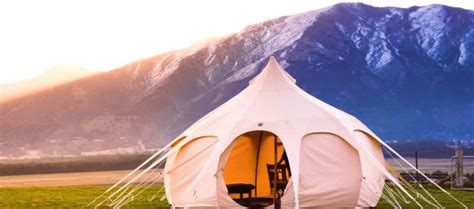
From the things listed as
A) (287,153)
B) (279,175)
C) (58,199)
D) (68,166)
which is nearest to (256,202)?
(279,175)

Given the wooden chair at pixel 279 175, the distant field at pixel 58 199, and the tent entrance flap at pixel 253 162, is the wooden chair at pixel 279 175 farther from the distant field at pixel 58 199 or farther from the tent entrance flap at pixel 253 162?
the distant field at pixel 58 199

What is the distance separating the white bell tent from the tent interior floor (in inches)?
1.5

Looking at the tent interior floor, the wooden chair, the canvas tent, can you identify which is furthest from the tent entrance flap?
the canvas tent

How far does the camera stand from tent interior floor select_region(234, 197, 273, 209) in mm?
17375

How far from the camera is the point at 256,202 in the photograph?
18359 millimetres

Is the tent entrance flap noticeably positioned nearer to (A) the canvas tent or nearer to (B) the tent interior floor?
(B) the tent interior floor

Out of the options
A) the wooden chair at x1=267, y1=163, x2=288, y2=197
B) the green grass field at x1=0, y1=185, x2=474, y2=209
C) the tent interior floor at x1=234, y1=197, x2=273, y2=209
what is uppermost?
the wooden chair at x1=267, y1=163, x2=288, y2=197

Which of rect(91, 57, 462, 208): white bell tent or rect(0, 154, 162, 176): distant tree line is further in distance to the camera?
rect(0, 154, 162, 176): distant tree line

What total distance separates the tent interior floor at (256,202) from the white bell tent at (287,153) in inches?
1.5

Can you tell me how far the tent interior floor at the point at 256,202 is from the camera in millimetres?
17375

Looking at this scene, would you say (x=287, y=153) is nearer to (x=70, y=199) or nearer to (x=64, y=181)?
(x=70, y=199)

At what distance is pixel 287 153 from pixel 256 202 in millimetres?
3056

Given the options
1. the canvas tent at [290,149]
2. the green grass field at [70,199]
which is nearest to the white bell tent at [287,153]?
the canvas tent at [290,149]

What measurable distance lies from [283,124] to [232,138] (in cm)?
107
